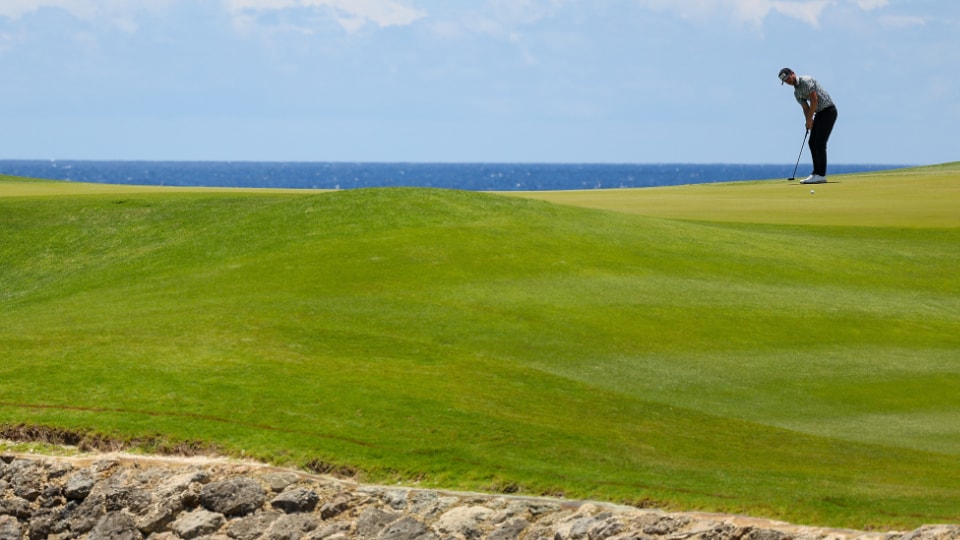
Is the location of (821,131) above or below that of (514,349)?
above

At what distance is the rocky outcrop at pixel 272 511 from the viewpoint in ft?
45.5

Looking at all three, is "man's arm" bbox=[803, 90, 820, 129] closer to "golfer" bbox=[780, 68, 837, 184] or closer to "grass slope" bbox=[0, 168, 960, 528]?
"golfer" bbox=[780, 68, 837, 184]

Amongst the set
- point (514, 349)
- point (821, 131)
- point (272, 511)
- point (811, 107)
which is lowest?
point (272, 511)

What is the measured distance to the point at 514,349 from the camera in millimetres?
20391

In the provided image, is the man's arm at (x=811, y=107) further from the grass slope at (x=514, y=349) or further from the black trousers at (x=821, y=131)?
the grass slope at (x=514, y=349)

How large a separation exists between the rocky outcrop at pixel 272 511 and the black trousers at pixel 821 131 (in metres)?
13.1

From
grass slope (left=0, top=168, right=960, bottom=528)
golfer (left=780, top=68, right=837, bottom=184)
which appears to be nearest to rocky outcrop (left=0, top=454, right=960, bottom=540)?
grass slope (left=0, top=168, right=960, bottom=528)

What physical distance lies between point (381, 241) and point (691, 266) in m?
6.94

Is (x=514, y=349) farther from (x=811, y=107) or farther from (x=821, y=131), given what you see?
(x=821, y=131)

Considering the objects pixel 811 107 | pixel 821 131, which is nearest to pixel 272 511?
pixel 811 107

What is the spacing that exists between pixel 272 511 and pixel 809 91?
14163 millimetres

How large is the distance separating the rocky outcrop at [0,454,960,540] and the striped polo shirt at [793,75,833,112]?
12720mm

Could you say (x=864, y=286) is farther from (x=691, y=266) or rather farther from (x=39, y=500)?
(x=39, y=500)

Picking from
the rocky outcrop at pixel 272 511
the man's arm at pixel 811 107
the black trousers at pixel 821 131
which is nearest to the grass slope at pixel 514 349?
the rocky outcrop at pixel 272 511
